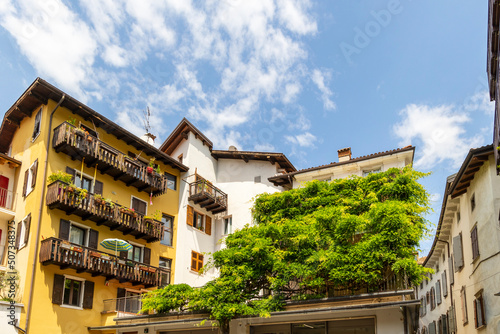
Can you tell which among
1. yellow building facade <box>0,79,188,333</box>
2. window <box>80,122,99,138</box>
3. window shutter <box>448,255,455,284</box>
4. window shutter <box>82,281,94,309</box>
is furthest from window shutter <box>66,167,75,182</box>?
window shutter <box>448,255,455,284</box>

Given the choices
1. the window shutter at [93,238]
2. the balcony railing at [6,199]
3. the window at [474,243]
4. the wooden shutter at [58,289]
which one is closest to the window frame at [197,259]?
the window shutter at [93,238]

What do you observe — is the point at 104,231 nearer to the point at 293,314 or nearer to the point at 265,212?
the point at 265,212

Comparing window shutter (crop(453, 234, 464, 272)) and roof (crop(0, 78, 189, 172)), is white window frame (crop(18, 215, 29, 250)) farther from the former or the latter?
window shutter (crop(453, 234, 464, 272))

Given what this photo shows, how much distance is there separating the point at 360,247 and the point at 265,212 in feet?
23.4

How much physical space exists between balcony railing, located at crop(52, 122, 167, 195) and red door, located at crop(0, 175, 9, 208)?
4602 millimetres

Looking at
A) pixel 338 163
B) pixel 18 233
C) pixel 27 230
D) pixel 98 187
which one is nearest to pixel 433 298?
pixel 338 163

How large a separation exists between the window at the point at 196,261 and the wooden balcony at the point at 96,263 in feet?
12.0

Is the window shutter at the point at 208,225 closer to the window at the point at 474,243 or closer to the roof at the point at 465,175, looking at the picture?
the roof at the point at 465,175

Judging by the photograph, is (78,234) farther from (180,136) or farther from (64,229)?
(180,136)

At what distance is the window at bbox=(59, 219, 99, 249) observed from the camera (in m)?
25.7

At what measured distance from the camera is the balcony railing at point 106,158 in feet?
85.5

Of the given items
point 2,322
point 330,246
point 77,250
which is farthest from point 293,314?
point 2,322

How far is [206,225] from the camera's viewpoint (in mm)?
34906

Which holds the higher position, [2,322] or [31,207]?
[31,207]
